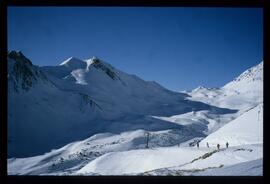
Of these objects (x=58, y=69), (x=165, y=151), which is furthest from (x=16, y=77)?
(x=165, y=151)

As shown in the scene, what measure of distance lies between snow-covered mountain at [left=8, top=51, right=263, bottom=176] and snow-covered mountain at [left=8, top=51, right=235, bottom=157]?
0.45ft

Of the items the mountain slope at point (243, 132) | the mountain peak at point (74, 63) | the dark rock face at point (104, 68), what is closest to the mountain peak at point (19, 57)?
the mountain peak at point (74, 63)

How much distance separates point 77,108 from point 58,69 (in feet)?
64.9

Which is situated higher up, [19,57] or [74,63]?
[74,63]

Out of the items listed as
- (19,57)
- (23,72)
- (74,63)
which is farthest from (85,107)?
(74,63)

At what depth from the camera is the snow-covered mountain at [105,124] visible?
13.4 metres

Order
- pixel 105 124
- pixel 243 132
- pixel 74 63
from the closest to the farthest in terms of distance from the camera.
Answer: pixel 243 132 → pixel 105 124 → pixel 74 63

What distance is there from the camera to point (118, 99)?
58531 millimetres

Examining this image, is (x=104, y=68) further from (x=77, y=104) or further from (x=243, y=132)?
(x=243, y=132)

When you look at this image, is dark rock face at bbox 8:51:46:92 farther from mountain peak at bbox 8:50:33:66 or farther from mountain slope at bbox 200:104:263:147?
mountain slope at bbox 200:104:263:147

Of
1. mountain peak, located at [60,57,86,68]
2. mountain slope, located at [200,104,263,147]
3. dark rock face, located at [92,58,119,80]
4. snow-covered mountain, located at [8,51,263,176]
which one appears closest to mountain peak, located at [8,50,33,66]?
snow-covered mountain, located at [8,51,263,176]

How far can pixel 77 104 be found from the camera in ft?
161

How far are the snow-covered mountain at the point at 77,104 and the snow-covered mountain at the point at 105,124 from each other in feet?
0.45

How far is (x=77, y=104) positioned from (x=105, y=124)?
22.4ft
